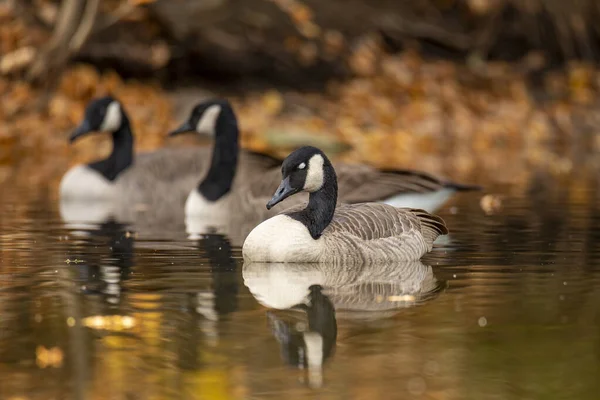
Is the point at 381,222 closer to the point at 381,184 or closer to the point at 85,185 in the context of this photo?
the point at 381,184

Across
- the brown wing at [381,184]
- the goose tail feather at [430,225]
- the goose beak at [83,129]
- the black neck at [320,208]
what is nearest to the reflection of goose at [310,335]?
the black neck at [320,208]

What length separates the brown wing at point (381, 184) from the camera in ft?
46.3

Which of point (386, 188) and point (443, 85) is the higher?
point (443, 85)

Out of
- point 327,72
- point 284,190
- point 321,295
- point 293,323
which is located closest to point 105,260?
point 284,190

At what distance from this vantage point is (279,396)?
606 cm

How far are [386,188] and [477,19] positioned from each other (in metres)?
20.1

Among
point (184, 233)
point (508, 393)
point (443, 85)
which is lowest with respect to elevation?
point (508, 393)

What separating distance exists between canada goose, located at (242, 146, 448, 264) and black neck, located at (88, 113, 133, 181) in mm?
7700

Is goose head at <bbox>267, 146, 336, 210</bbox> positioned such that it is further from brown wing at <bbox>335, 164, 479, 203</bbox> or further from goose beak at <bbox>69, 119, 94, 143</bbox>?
goose beak at <bbox>69, 119, 94, 143</bbox>

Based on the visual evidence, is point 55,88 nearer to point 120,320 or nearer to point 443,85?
point 443,85

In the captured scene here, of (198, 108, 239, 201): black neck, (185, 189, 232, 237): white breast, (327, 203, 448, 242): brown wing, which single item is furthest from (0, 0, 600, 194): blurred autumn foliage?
(327, 203, 448, 242): brown wing

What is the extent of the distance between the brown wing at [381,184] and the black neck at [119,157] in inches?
191

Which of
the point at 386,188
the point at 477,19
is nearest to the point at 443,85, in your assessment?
the point at 477,19

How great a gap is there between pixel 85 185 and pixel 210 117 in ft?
7.74
